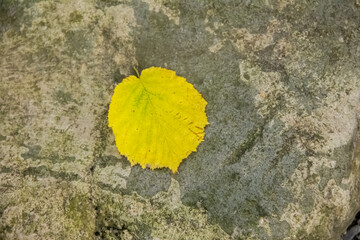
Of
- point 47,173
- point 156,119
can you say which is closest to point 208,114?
point 156,119

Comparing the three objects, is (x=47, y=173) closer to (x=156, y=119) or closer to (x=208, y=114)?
(x=156, y=119)

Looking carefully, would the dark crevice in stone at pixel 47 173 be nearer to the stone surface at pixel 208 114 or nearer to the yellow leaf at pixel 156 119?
the stone surface at pixel 208 114

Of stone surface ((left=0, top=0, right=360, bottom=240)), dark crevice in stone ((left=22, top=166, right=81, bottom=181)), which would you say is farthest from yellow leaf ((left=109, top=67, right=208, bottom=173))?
dark crevice in stone ((left=22, top=166, right=81, bottom=181))

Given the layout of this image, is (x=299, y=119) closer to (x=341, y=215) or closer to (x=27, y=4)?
(x=341, y=215)

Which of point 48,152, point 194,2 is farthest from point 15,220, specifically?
point 194,2

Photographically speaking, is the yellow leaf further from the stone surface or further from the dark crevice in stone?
the dark crevice in stone

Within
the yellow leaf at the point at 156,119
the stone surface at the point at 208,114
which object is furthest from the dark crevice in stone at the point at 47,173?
the yellow leaf at the point at 156,119
